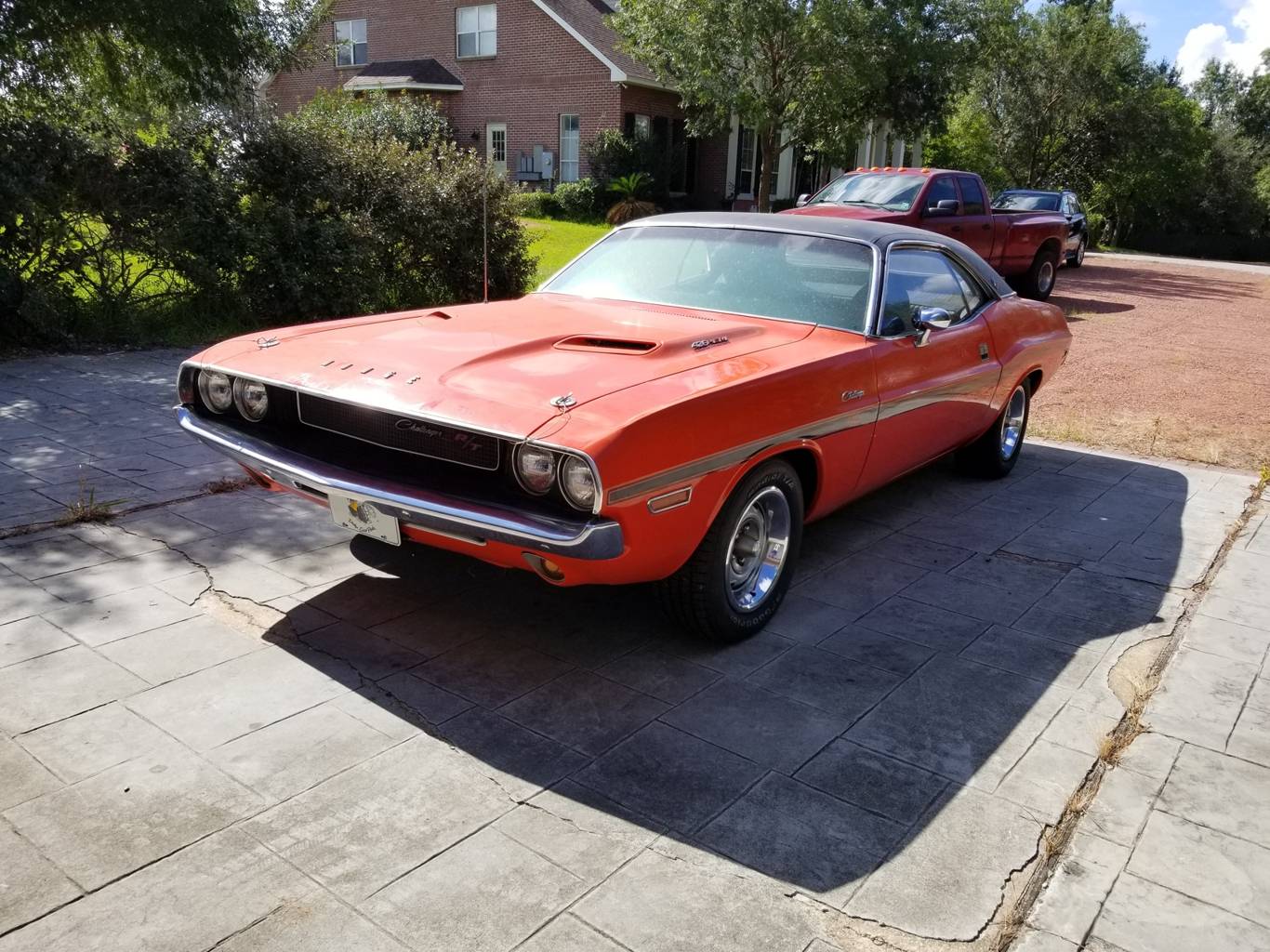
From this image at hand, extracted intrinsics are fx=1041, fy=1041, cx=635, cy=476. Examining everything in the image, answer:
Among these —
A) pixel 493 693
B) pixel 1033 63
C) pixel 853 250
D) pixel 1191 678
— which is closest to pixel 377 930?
pixel 493 693

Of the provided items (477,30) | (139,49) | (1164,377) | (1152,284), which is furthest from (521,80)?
(1164,377)

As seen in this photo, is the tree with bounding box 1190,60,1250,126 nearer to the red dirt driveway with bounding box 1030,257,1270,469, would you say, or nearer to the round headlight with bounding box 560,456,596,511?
the red dirt driveway with bounding box 1030,257,1270,469

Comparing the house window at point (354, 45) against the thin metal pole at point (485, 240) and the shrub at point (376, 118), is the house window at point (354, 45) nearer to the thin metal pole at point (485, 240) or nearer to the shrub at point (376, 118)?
the shrub at point (376, 118)

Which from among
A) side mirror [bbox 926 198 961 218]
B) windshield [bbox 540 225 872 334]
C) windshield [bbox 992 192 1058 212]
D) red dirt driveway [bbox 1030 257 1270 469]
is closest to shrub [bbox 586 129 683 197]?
windshield [bbox 992 192 1058 212]

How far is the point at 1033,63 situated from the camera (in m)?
35.8

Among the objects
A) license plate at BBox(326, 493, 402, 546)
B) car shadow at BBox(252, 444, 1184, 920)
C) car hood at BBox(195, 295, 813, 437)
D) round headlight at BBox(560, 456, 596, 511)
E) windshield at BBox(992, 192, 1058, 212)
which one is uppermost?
windshield at BBox(992, 192, 1058, 212)

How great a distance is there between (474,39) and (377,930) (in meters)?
30.8

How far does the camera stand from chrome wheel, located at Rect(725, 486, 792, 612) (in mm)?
4047

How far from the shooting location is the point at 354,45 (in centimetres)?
3231

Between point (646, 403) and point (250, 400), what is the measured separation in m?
1.80

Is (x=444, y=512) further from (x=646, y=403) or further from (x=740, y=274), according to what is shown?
(x=740, y=274)

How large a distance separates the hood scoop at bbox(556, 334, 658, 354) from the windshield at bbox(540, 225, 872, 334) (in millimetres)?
858

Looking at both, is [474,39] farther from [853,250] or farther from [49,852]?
[49,852]

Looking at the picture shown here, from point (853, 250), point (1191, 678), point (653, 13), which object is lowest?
point (1191, 678)
